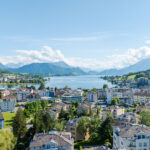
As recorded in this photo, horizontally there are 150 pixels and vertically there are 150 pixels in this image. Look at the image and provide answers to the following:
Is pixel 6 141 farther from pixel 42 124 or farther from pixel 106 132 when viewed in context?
pixel 106 132

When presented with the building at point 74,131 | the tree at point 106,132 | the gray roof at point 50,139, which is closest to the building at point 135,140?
the tree at point 106,132

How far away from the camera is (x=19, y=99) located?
9162 cm

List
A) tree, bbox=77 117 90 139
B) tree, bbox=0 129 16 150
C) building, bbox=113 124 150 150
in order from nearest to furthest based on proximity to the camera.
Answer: building, bbox=113 124 150 150, tree, bbox=0 129 16 150, tree, bbox=77 117 90 139

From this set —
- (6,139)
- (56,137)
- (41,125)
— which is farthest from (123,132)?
(6,139)

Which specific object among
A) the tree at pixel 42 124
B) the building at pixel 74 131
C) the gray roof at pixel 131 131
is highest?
the gray roof at pixel 131 131

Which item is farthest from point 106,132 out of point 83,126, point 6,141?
point 6,141

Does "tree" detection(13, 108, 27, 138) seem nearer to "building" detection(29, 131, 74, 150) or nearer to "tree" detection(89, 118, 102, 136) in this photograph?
"building" detection(29, 131, 74, 150)

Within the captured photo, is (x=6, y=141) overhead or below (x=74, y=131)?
overhead

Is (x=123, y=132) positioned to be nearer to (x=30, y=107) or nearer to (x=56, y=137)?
(x=56, y=137)

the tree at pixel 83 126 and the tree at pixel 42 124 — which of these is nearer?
the tree at pixel 42 124

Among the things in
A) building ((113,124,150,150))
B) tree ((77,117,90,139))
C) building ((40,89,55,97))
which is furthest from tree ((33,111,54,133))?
building ((40,89,55,97))

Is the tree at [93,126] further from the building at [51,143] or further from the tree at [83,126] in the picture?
the building at [51,143]

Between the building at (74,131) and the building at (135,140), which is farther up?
the building at (135,140)

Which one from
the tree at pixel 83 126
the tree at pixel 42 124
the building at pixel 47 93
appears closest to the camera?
the tree at pixel 42 124
